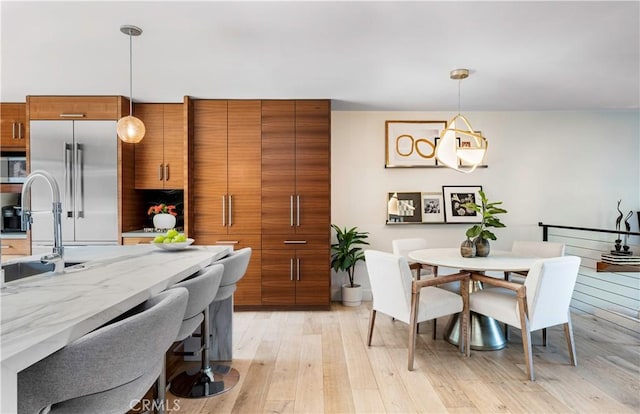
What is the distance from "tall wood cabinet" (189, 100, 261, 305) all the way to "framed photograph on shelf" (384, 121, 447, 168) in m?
1.70

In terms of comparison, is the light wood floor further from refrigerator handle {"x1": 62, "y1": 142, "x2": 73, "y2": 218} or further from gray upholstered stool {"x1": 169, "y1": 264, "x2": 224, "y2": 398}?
refrigerator handle {"x1": 62, "y1": 142, "x2": 73, "y2": 218}

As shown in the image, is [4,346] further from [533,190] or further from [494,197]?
[533,190]

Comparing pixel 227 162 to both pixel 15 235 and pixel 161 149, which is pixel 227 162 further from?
pixel 15 235

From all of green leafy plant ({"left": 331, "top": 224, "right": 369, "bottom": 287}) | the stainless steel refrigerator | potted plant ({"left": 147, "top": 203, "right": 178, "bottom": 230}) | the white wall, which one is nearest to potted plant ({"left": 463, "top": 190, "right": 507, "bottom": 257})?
green leafy plant ({"left": 331, "top": 224, "right": 369, "bottom": 287})

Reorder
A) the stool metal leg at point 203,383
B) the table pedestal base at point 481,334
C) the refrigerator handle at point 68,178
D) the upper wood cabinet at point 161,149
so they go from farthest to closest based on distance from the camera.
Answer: the upper wood cabinet at point 161,149, the refrigerator handle at point 68,178, the table pedestal base at point 481,334, the stool metal leg at point 203,383

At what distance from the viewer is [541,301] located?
8.49 feet

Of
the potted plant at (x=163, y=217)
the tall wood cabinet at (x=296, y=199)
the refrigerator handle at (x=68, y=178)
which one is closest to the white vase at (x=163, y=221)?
the potted plant at (x=163, y=217)

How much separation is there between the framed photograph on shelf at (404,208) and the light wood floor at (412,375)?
5.06ft

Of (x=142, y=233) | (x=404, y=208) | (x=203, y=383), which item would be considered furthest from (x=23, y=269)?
(x=404, y=208)

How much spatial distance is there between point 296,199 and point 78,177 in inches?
92.1

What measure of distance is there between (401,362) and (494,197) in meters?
2.93

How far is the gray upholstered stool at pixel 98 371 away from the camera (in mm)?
948

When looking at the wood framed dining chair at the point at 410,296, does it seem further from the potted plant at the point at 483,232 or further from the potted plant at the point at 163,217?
the potted plant at the point at 163,217

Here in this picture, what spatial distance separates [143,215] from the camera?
177 inches
